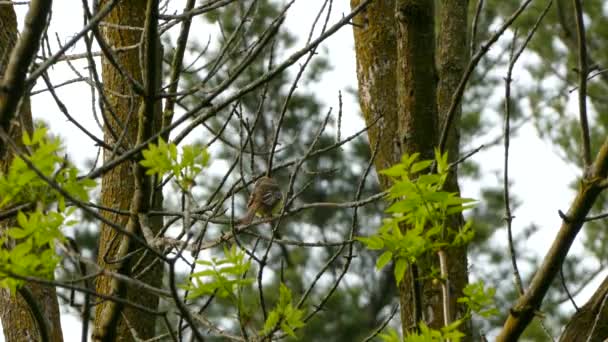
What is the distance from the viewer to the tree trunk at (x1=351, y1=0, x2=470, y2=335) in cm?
289

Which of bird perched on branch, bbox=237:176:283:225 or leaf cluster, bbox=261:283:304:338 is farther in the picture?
bird perched on branch, bbox=237:176:283:225

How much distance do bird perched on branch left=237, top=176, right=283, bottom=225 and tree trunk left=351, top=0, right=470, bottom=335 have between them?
67 cm

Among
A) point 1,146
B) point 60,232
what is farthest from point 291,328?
point 1,146

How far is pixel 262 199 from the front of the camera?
179 inches

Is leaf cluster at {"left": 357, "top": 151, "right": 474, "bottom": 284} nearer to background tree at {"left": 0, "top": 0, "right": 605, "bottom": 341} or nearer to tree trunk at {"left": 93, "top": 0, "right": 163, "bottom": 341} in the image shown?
background tree at {"left": 0, "top": 0, "right": 605, "bottom": 341}

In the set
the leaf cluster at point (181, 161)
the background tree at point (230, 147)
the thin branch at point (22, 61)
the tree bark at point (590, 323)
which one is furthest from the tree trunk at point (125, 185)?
the tree bark at point (590, 323)

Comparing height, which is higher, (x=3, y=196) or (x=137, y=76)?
(x=137, y=76)

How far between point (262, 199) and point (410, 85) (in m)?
1.71

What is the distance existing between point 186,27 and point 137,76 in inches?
43.0

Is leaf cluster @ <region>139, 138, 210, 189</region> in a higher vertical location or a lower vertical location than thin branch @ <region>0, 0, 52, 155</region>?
lower

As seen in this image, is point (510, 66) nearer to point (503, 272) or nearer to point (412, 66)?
point (412, 66)

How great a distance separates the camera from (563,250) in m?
2.05

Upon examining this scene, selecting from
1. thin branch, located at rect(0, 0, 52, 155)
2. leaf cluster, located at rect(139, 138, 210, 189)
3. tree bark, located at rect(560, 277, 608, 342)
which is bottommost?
tree bark, located at rect(560, 277, 608, 342)

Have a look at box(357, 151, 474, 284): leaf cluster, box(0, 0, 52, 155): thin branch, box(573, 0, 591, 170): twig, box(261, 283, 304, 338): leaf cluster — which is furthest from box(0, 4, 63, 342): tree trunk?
box(573, 0, 591, 170): twig
